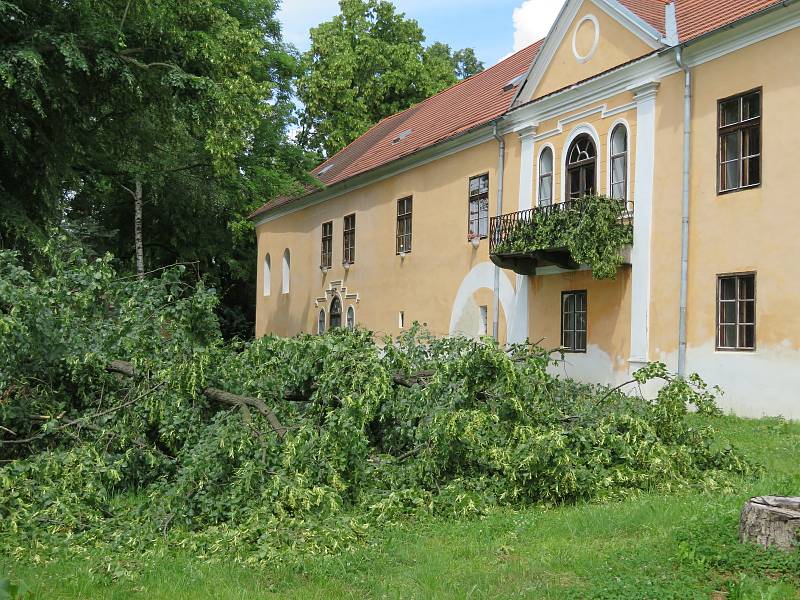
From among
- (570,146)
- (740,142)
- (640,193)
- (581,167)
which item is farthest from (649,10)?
(740,142)

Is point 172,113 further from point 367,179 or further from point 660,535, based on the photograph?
point 660,535

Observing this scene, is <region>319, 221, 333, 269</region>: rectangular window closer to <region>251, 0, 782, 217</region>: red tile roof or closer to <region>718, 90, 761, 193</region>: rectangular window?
<region>251, 0, 782, 217</region>: red tile roof

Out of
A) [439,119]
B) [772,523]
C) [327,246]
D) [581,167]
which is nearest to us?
[772,523]

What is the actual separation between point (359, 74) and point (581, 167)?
20248 millimetres

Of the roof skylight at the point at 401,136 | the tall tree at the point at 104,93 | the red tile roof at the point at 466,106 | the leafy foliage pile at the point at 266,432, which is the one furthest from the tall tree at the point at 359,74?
the leafy foliage pile at the point at 266,432

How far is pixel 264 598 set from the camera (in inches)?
191

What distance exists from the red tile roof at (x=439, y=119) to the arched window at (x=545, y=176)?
1.63 m

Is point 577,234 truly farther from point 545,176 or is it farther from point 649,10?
point 649,10

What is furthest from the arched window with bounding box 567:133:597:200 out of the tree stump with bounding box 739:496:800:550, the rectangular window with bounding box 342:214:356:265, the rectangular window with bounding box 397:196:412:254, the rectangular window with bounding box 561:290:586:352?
the tree stump with bounding box 739:496:800:550

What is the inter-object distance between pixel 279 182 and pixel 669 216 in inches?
471

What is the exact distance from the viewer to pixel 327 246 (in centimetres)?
2866

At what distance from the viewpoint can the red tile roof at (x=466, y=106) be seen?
1477 cm

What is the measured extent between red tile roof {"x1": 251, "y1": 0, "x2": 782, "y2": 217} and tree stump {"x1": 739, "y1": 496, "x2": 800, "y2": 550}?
402 inches

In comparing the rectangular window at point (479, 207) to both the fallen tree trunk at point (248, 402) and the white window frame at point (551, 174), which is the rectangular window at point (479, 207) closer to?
the white window frame at point (551, 174)
